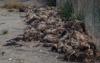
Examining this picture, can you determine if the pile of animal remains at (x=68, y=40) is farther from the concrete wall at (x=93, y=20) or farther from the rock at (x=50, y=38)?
the concrete wall at (x=93, y=20)

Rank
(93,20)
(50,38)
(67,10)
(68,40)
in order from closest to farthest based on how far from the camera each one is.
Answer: (93,20)
(68,40)
(50,38)
(67,10)

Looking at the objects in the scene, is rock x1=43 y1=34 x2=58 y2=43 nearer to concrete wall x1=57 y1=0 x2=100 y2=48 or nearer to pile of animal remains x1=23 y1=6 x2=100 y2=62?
pile of animal remains x1=23 y1=6 x2=100 y2=62

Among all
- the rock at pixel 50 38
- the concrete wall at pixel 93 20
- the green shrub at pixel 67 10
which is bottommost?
the green shrub at pixel 67 10

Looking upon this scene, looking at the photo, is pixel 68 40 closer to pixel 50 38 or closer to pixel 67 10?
pixel 50 38

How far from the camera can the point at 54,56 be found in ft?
23.0

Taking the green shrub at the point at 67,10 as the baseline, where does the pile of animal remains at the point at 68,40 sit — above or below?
above

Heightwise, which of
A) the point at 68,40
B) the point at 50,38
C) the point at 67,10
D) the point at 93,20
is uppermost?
the point at 93,20

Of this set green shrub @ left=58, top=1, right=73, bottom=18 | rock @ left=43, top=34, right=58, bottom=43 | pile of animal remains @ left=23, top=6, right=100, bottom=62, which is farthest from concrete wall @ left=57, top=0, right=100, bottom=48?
green shrub @ left=58, top=1, right=73, bottom=18

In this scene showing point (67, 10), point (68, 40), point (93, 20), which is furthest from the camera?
point (67, 10)

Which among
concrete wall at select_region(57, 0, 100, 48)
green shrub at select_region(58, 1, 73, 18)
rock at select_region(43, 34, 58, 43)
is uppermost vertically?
concrete wall at select_region(57, 0, 100, 48)

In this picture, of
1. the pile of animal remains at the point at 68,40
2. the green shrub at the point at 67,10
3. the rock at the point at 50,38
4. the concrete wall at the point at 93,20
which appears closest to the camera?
the pile of animal remains at the point at 68,40

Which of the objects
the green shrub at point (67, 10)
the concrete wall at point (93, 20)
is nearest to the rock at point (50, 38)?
the concrete wall at point (93, 20)

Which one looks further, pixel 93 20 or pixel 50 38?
pixel 50 38

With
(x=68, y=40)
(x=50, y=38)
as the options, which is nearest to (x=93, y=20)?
(x=68, y=40)
